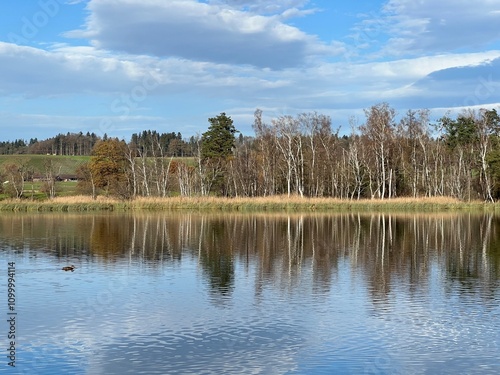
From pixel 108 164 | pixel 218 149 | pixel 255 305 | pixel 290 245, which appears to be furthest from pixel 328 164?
pixel 255 305

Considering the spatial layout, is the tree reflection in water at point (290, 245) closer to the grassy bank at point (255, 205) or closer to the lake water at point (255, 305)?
the lake water at point (255, 305)

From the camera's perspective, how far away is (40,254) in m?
32.0

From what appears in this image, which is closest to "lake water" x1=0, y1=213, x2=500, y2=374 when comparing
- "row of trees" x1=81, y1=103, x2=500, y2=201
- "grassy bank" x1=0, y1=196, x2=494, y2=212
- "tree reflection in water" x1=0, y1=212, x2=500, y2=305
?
"tree reflection in water" x1=0, y1=212, x2=500, y2=305

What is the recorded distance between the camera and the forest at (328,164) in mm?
77062

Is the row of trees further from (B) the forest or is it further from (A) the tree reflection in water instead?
(A) the tree reflection in water

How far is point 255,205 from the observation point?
224ft

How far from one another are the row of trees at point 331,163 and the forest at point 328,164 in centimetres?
12

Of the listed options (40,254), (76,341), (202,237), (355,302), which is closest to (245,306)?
(355,302)

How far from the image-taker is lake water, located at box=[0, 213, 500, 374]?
1409 cm

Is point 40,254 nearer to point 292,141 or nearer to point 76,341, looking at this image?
point 76,341

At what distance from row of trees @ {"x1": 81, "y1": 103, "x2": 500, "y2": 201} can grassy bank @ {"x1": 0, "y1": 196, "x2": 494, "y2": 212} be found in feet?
21.8

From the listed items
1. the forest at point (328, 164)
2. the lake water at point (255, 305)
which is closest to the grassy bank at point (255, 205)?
the forest at point (328, 164)

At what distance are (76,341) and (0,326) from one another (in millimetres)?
2716

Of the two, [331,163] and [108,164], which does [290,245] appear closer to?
[331,163]
